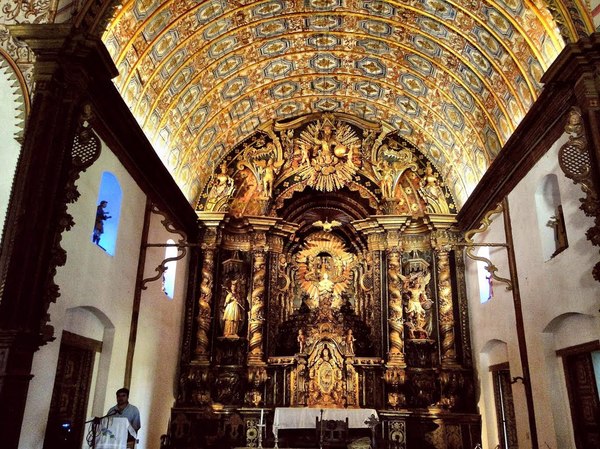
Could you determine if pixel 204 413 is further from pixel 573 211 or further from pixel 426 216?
pixel 573 211

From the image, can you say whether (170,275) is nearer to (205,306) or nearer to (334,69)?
(205,306)

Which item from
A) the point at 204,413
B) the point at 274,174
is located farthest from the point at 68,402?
the point at 274,174

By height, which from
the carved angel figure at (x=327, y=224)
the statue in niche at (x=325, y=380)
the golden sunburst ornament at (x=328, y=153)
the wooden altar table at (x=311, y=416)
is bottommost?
the wooden altar table at (x=311, y=416)

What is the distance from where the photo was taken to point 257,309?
1577cm

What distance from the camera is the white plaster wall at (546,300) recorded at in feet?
30.1

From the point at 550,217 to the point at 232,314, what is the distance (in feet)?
29.1

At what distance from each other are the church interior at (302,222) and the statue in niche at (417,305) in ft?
0.22

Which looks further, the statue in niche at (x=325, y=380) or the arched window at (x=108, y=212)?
the statue in niche at (x=325, y=380)

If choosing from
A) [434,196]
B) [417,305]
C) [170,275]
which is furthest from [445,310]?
[170,275]

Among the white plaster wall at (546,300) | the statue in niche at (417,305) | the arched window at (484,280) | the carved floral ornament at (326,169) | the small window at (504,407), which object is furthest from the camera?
the carved floral ornament at (326,169)

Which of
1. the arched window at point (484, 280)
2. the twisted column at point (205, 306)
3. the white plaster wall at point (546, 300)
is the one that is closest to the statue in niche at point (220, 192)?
Answer: the twisted column at point (205, 306)

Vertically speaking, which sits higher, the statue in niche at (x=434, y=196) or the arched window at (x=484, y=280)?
the statue in niche at (x=434, y=196)

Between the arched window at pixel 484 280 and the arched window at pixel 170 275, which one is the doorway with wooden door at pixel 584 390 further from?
the arched window at pixel 170 275

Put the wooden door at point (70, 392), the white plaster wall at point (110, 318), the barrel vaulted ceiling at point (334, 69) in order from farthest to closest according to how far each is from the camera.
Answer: the barrel vaulted ceiling at point (334, 69) → the wooden door at point (70, 392) → the white plaster wall at point (110, 318)
